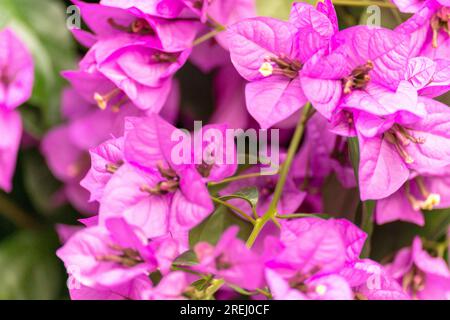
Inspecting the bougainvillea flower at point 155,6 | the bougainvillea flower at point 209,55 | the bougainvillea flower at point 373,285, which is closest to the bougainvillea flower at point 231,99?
the bougainvillea flower at point 209,55

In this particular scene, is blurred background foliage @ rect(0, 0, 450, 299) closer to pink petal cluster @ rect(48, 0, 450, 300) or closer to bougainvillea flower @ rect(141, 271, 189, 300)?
pink petal cluster @ rect(48, 0, 450, 300)

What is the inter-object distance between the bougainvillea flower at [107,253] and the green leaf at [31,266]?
33 cm

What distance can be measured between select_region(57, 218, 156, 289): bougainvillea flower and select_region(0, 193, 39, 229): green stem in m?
0.36

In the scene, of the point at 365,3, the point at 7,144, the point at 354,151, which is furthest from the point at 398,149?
the point at 7,144

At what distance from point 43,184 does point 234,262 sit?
41cm

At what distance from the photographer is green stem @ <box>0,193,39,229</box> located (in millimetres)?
771

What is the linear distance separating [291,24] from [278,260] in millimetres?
171

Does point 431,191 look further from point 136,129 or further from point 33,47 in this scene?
point 33,47

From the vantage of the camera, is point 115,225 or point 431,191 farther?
point 431,191

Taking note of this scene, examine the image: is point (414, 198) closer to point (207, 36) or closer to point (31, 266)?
point (207, 36)

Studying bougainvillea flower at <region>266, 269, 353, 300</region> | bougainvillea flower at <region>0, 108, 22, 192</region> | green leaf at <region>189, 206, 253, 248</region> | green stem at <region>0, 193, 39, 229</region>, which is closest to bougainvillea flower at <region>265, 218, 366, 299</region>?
bougainvillea flower at <region>266, 269, 353, 300</region>

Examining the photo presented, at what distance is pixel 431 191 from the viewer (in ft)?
1.99

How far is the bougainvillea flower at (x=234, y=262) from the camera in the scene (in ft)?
1.30
